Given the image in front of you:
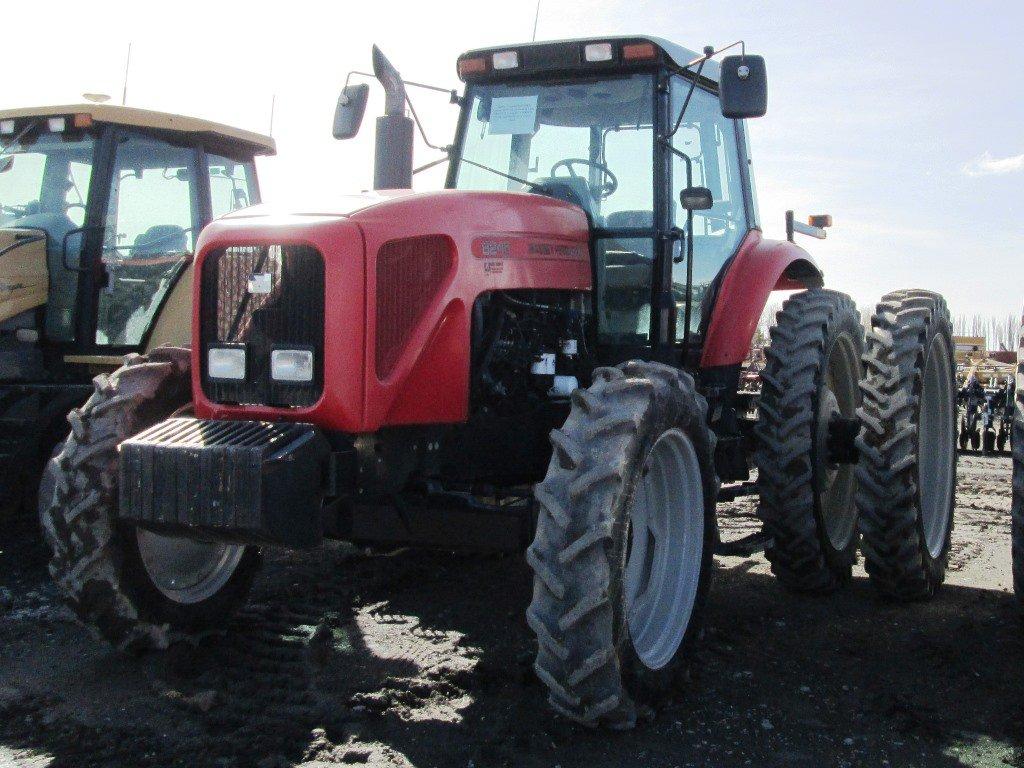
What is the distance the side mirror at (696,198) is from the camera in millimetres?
4918

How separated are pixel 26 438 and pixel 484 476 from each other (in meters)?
3.36

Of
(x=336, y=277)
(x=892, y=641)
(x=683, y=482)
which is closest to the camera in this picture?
(x=336, y=277)

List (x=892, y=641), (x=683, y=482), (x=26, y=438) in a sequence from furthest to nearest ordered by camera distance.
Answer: (x=26, y=438) → (x=892, y=641) → (x=683, y=482)

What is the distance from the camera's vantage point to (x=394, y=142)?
5055 millimetres

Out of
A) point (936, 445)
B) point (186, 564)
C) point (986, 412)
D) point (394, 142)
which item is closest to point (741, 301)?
point (936, 445)

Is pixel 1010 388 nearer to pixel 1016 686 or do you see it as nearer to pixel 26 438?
pixel 1016 686

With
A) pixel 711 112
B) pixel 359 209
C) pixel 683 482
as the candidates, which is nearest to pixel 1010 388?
pixel 711 112

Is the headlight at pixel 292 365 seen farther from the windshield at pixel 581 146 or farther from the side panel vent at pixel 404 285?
the windshield at pixel 581 146

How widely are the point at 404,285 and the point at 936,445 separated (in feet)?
12.4

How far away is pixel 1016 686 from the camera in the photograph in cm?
434

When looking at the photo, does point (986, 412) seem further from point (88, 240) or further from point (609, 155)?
point (88, 240)

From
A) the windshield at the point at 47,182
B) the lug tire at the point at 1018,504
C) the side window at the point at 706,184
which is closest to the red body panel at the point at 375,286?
the side window at the point at 706,184

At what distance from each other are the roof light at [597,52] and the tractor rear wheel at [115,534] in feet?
7.39

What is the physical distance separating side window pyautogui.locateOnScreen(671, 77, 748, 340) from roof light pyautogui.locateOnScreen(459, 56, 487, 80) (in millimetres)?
933
